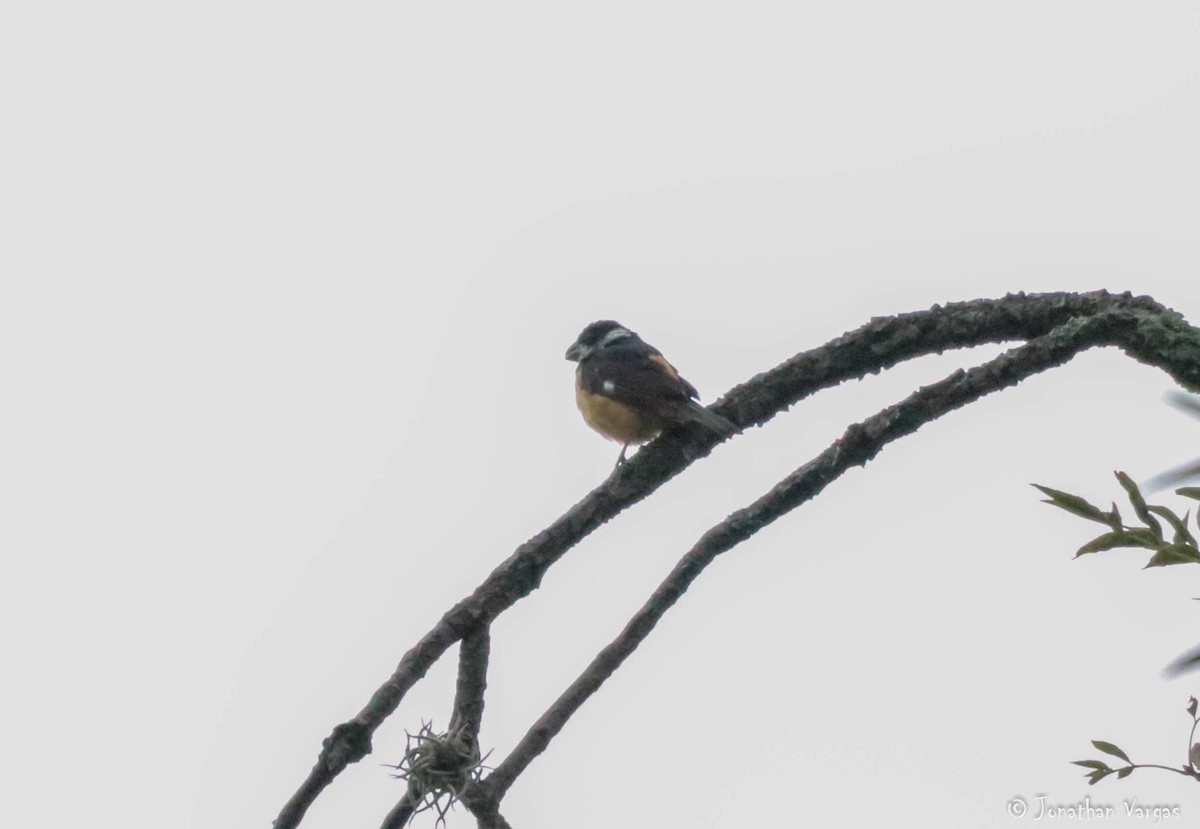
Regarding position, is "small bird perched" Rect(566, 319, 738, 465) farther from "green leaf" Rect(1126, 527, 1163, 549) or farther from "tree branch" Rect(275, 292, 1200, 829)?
"green leaf" Rect(1126, 527, 1163, 549)

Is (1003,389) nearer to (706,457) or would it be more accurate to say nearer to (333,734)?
(706,457)

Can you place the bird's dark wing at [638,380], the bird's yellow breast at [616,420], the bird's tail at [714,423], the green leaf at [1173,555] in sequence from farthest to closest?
the bird's yellow breast at [616,420] → the bird's dark wing at [638,380] → the bird's tail at [714,423] → the green leaf at [1173,555]

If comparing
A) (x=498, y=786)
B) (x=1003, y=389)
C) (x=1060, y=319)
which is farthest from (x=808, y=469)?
(x=498, y=786)

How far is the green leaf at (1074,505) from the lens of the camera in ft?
6.93

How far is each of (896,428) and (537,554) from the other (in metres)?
0.81

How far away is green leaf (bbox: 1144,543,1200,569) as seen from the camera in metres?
2.03

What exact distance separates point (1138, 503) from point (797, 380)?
1138mm

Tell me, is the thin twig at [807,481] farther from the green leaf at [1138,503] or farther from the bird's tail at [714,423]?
the green leaf at [1138,503]

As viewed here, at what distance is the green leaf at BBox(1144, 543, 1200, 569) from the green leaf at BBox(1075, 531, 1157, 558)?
0.12ft

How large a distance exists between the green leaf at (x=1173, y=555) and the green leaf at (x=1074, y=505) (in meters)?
0.10

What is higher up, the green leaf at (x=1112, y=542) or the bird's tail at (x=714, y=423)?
the bird's tail at (x=714, y=423)

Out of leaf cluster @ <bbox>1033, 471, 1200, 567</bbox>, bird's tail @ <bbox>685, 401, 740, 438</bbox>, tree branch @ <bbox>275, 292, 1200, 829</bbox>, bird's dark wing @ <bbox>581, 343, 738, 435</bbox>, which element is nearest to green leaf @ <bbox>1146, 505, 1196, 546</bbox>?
leaf cluster @ <bbox>1033, 471, 1200, 567</bbox>

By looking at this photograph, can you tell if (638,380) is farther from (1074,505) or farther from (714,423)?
(1074,505)

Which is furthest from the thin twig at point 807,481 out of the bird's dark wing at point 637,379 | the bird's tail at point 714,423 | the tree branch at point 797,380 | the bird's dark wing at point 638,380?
the bird's dark wing at point 637,379
